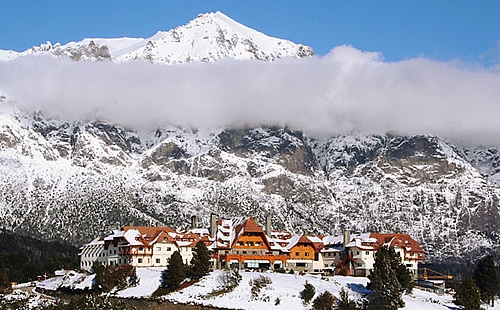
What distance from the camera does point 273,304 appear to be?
395 feet

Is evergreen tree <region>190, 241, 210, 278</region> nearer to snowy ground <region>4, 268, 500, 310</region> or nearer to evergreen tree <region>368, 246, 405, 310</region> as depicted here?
snowy ground <region>4, 268, 500, 310</region>

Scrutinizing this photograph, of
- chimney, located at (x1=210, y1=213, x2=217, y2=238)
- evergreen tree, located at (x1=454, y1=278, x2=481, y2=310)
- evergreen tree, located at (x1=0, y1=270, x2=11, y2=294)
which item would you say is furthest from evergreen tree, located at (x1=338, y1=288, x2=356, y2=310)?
evergreen tree, located at (x1=0, y1=270, x2=11, y2=294)

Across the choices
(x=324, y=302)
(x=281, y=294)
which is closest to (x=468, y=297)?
(x=324, y=302)

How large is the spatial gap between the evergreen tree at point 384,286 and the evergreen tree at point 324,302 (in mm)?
5896

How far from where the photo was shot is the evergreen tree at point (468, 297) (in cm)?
12425

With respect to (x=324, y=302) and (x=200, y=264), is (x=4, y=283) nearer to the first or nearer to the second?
(x=200, y=264)

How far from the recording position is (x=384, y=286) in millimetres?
119875

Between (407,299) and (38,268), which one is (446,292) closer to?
(407,299)

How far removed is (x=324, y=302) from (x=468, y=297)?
948 inches

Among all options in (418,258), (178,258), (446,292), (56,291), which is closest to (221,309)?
(178,258)

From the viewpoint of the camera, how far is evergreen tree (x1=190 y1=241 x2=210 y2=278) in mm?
133875

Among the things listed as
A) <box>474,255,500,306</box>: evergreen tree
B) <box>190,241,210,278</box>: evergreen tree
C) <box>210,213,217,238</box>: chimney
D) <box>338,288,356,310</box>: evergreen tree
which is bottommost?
<box>338,288,356,310</box>: evergreen tree

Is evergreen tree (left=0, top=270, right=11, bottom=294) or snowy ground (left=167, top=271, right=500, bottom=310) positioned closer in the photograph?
snowy ground (left=167, top=271, right=500, bottom=310)

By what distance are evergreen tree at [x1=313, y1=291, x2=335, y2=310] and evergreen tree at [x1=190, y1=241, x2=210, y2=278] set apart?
23082 millimetres
